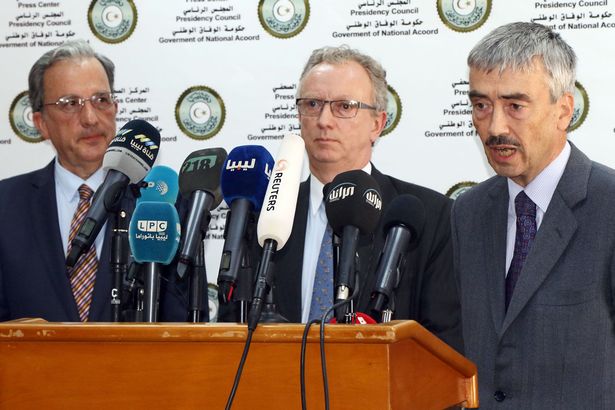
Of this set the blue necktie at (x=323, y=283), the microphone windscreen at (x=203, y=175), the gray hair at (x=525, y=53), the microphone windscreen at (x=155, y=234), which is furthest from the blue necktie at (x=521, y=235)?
the microphone windscreen at (x=155, y=234)

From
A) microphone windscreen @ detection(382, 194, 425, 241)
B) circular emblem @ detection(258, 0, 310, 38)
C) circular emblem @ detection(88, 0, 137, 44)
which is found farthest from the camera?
circular emblem @ detection(88, 0, 137, 44)

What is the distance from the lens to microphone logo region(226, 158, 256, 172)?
6.08 ft

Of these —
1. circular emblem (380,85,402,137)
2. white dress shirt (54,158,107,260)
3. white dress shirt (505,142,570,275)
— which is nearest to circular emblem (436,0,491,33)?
circular emblem (380,85,402,137)

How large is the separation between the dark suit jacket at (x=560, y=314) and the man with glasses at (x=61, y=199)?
4.14ft

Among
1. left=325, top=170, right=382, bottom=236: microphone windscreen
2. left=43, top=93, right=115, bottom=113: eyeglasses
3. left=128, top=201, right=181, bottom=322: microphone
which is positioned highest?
left=43, top=93, right=115, bottom=113: eyeglasses

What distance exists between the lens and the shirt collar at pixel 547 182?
101 inches

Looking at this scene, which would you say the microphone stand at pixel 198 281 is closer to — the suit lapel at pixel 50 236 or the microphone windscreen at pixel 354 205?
the microphone windscreen at pixel 354 205

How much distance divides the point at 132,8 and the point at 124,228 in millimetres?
2172

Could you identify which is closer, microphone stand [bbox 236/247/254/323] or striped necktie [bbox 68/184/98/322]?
microphone stand [bbox 236/247/254/323]

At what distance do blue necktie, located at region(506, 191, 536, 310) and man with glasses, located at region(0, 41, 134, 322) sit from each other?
1306 mm

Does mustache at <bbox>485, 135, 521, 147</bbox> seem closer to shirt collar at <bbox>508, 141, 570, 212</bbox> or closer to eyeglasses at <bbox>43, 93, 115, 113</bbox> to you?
shirt collar at <bbox>508, 141, 570, 212</bbox>

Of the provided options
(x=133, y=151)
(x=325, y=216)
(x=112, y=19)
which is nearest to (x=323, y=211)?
(x=325, y=216)

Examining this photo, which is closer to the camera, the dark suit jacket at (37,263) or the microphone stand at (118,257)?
the microphone stand at (118,257)

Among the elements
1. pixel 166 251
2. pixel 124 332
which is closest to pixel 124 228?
pixel 166 251
